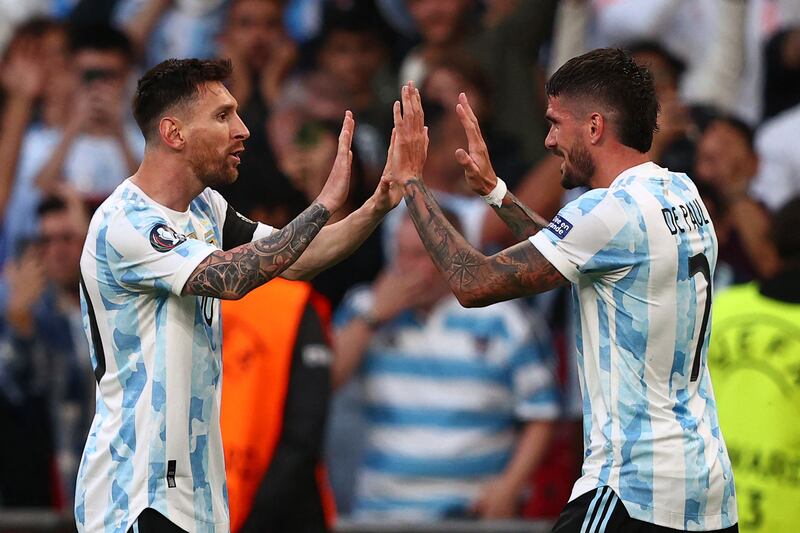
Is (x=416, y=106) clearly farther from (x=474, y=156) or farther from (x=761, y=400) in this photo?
(x=761, y=400)

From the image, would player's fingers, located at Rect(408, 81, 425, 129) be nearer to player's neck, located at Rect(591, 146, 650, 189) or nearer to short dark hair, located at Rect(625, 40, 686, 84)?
player's neck, located at Rect(591, 146, 650, 189)

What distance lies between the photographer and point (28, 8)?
9.11 m

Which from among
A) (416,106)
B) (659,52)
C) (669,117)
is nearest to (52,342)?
(669,117)

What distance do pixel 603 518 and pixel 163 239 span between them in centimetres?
161

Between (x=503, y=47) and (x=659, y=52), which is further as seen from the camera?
(x=503, y=47)

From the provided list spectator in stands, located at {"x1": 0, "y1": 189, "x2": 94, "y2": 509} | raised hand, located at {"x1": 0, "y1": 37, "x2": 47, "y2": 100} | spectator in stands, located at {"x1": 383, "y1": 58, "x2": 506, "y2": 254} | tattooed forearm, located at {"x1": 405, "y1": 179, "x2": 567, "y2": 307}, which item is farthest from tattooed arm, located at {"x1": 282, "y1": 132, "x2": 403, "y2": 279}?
raised hand, located at {"x1": 0, "y1": 37, "x2": 47, "y2": 100}

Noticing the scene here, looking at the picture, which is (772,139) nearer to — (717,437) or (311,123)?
(311,123)

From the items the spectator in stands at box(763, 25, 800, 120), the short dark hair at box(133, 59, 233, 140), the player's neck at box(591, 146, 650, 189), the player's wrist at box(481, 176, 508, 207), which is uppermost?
the spectator in stands at box(763, 25, 800, 120)

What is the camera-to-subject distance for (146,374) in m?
4.39

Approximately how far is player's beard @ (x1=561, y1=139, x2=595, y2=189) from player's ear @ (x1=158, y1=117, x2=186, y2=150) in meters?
1.25

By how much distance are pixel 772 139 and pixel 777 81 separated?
393mm

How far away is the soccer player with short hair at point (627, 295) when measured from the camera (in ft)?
14.0

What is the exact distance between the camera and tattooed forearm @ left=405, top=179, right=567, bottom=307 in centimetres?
432

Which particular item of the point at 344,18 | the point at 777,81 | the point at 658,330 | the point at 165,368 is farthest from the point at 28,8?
the point at 658,330
